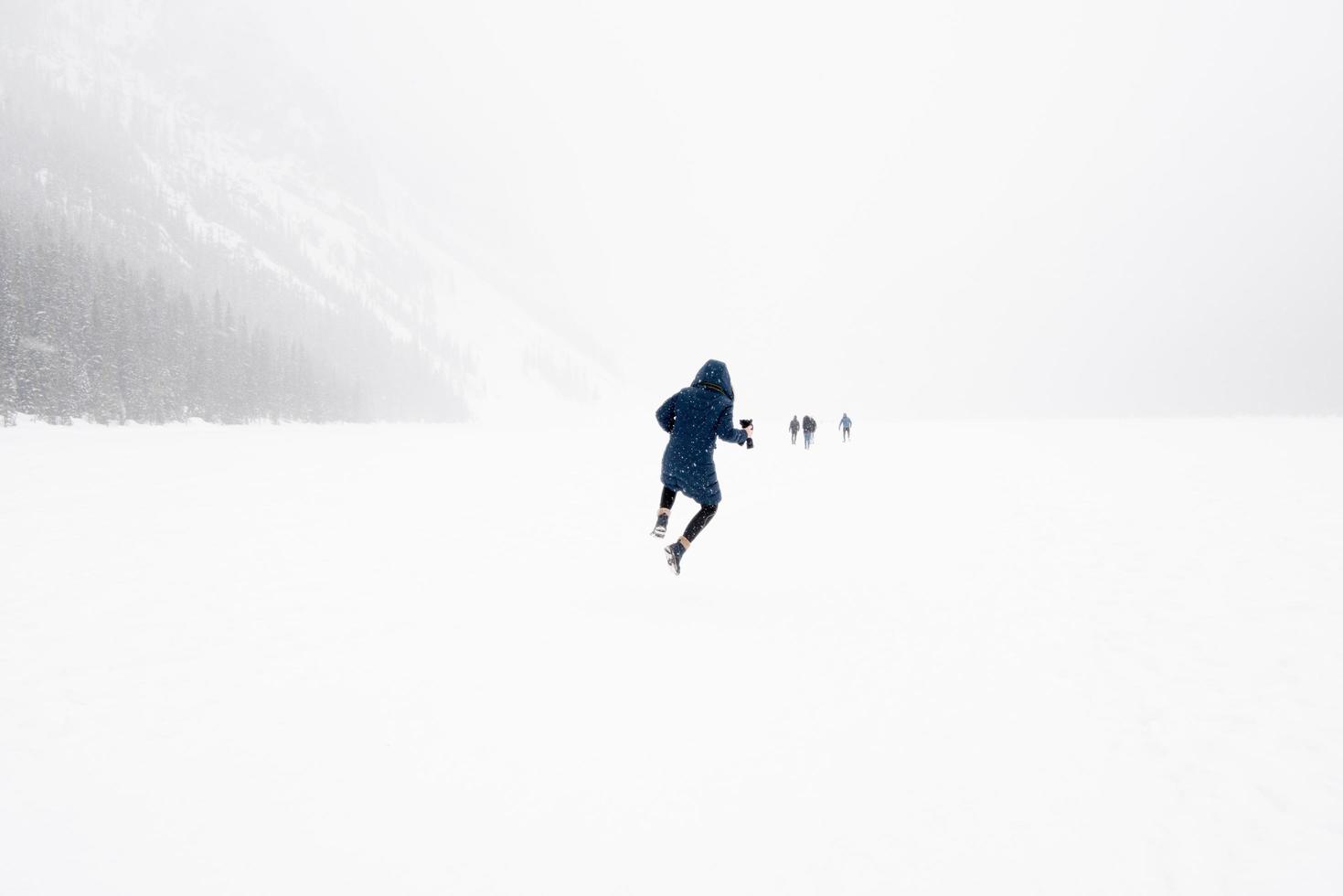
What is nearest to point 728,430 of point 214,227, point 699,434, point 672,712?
point 699,434

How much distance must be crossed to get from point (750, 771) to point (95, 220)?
153 metres

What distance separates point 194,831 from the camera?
9.87 feet

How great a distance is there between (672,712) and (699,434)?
3.83 meters

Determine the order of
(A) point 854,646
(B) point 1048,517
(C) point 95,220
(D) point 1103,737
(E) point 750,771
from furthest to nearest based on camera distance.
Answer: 1. (C) point 95,220
2. (B) point 1048,517
3. (A) point 854,646
4. (D) point 1103,737
5. (E) point 750,771

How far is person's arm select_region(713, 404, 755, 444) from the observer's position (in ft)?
24.3

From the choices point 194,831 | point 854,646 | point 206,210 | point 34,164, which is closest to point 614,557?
point 854,646

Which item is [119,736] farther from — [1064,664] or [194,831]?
[1064,664]

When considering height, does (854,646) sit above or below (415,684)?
above

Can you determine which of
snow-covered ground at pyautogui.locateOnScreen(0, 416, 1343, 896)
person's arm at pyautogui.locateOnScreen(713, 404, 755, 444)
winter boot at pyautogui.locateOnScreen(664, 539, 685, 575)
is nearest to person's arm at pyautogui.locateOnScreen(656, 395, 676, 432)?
person's arm at pyautogui.locateOnScreen(713, 404, 755, 444)

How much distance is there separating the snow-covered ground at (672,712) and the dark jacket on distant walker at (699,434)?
1206mm

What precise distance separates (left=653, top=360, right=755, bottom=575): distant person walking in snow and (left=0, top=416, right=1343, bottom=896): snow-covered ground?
0.80 m

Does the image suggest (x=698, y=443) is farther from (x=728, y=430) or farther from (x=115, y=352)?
(x=115, y=352)

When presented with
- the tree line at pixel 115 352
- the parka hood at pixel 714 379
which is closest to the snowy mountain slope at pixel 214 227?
the tree line at pixel 115 352

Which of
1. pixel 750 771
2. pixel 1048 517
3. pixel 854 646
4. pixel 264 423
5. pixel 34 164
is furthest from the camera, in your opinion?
pixel 34 164
